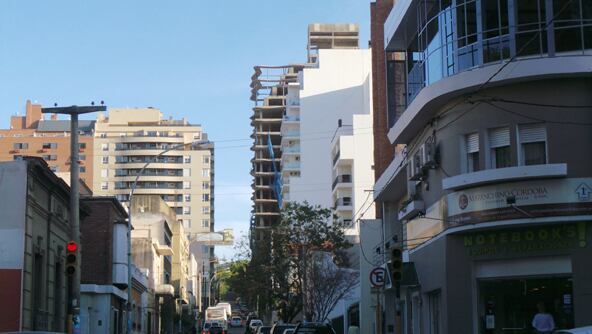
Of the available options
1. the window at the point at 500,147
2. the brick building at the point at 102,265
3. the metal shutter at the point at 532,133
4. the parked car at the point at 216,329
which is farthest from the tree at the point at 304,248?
the metal shutter at the point at 532,133

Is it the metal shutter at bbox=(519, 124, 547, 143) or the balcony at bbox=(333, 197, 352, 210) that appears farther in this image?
the balcony at bbox=(333, 197, 352, 210)

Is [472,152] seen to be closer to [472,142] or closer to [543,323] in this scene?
[472,142]

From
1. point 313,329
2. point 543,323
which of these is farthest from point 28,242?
point 543,323

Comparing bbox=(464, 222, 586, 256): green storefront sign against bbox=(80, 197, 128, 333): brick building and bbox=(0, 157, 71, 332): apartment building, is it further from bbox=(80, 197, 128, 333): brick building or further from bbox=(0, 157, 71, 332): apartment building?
bbox=(80, 197, 128, 333): brick building

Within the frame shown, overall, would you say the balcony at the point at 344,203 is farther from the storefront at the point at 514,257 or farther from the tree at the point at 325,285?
the storefront at the point at 514,257

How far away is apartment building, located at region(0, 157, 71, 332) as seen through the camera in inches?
1112

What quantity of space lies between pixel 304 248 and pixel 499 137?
81.5ft

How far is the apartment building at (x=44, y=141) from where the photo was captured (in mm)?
148250

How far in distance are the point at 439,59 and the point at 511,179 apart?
4.90 meters

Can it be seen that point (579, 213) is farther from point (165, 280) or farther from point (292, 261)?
point (165, 280)

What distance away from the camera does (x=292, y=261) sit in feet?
161

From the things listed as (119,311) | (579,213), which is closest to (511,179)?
(579,213)

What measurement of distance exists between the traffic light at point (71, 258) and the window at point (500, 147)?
11.7m

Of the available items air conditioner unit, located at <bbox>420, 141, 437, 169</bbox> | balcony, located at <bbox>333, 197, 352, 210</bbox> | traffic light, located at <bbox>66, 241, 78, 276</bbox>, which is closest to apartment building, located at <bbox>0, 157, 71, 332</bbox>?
traffic light, located at <bbox>66, 241, 78, 276</bbox>
